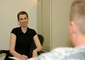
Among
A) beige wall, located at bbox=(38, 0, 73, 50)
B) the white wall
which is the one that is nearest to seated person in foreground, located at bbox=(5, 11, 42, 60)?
beige wall, located at bbox=(38, 0, 73, 50)

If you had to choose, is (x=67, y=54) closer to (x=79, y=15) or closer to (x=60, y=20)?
(x=79, y=15)

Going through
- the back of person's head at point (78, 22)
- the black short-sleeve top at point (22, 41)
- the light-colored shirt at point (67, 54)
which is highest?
the back of person's head at point (78, 22)

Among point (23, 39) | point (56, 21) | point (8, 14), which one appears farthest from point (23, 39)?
point (8, 14)

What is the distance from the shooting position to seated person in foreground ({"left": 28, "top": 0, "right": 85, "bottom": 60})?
0.87 metres

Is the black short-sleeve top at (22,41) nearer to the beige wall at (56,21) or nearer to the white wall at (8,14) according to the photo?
the beige wall at (56,21)

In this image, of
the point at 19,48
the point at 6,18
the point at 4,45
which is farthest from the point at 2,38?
the point at 19,48

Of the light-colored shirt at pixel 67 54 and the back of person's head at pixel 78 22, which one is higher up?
the back of person's head at pixel 78 22

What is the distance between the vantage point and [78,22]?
920 mm

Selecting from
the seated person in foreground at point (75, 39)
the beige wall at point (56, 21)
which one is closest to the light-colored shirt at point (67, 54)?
the seated person in foreground at point (75, 39)

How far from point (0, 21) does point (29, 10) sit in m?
0.66

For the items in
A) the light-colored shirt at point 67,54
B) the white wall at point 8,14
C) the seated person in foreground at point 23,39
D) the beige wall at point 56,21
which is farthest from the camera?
the white wall at point 8,14

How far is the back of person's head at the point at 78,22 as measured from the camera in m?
0.92

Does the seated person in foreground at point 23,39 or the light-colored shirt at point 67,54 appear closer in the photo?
the light-colored shirt at point 67,54

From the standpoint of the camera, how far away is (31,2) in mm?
4668
